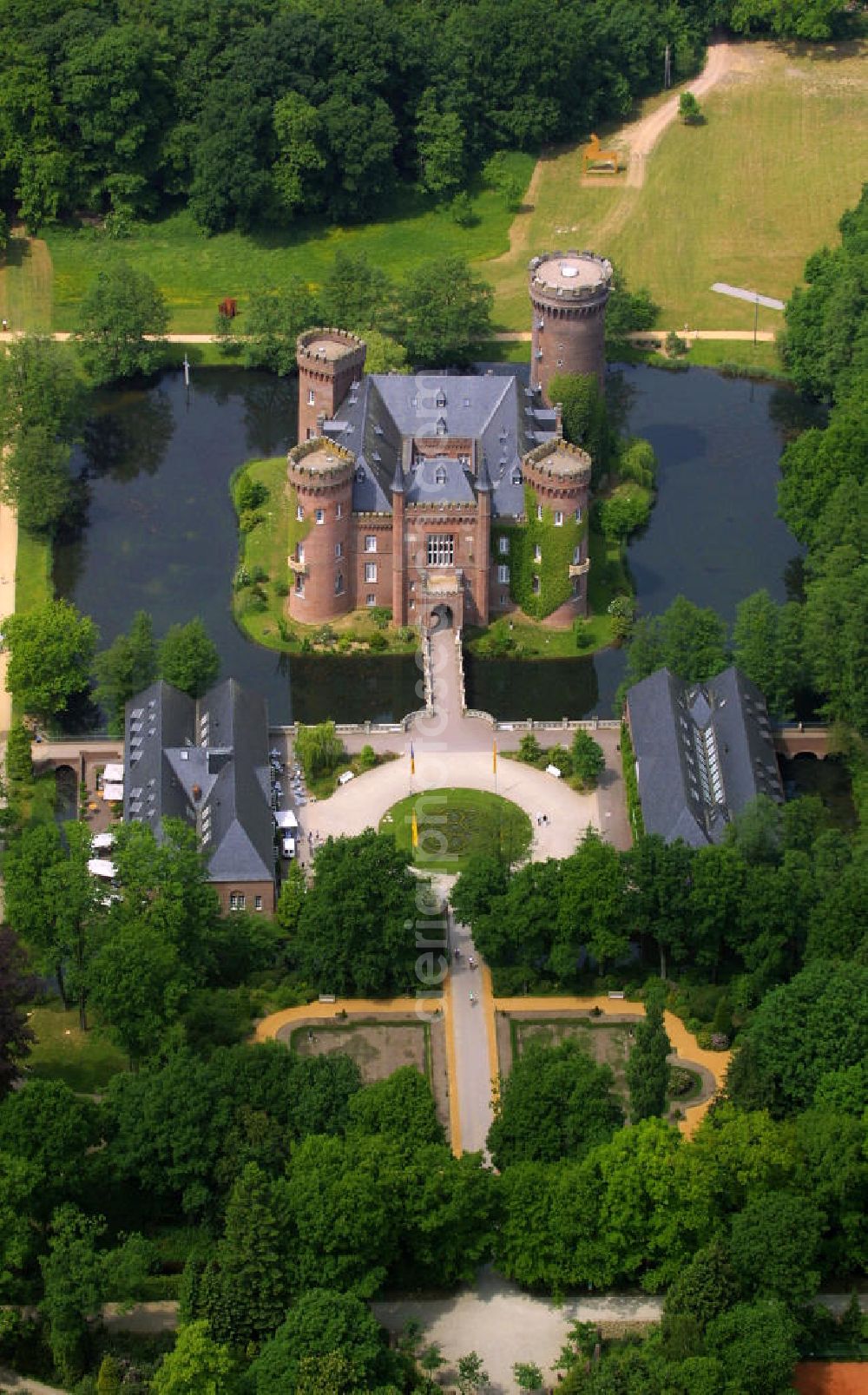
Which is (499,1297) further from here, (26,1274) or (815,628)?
(815,628)

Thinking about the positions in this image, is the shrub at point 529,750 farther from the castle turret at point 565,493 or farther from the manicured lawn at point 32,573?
the manicured lawn at point 32,573

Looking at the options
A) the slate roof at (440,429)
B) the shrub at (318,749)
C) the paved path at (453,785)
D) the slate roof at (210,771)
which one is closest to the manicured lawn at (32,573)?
the slate roof at (210,771)

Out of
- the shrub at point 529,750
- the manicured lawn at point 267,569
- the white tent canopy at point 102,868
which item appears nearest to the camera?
the white tent canopy at point 102,868

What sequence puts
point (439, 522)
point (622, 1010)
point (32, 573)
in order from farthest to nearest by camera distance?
1. point (32, 573)
2. point (439, 522)
3. point (622, 1010)

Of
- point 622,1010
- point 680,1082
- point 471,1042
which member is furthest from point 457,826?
point 680,1082

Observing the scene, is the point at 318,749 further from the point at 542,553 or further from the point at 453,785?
the point at 542,553

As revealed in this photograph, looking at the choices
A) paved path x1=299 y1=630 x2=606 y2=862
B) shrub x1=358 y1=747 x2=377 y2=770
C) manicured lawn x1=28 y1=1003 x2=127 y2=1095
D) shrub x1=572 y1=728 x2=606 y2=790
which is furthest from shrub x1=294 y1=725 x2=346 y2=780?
manicured lawn x1=28 y1=1003 x2=127 y2=1095

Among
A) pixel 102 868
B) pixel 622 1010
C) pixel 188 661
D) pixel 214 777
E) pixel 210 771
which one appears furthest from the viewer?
pixel 188 661
